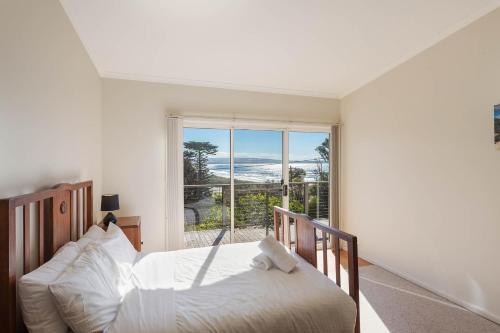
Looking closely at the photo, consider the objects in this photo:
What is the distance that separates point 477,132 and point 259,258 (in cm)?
230

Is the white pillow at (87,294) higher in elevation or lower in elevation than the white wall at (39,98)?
lower

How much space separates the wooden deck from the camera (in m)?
3.66

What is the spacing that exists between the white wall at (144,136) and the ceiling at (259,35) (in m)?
0.19

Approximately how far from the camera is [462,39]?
93.1 inches

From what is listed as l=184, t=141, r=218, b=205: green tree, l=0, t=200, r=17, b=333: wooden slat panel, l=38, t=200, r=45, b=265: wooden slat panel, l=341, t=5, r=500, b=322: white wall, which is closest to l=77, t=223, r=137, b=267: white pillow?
l=38, t=200, r=45, b=265: wooden slat panel

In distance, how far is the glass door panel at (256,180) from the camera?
3.85 m

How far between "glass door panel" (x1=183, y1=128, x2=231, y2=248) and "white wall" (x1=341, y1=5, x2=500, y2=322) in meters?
2.14

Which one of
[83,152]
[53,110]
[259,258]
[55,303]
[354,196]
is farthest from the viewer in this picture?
[354,196]

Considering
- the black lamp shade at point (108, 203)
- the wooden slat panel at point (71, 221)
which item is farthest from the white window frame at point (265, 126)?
→ the wooden slat panel at point (71, 221)

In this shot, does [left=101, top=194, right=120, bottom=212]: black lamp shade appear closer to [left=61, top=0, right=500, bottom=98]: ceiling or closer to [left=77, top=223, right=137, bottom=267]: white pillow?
[left=77, top=223, right=137, bottom=267]: white pillow

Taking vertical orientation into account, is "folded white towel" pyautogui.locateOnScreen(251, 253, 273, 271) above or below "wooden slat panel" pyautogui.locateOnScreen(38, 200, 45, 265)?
below

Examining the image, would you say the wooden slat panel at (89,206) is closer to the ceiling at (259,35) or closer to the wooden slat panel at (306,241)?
the ceiling at (259,35)

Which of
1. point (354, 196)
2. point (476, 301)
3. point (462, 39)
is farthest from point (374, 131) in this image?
point (476, 301)

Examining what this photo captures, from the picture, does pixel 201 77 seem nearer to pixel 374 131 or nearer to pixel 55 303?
pixel 374 131
